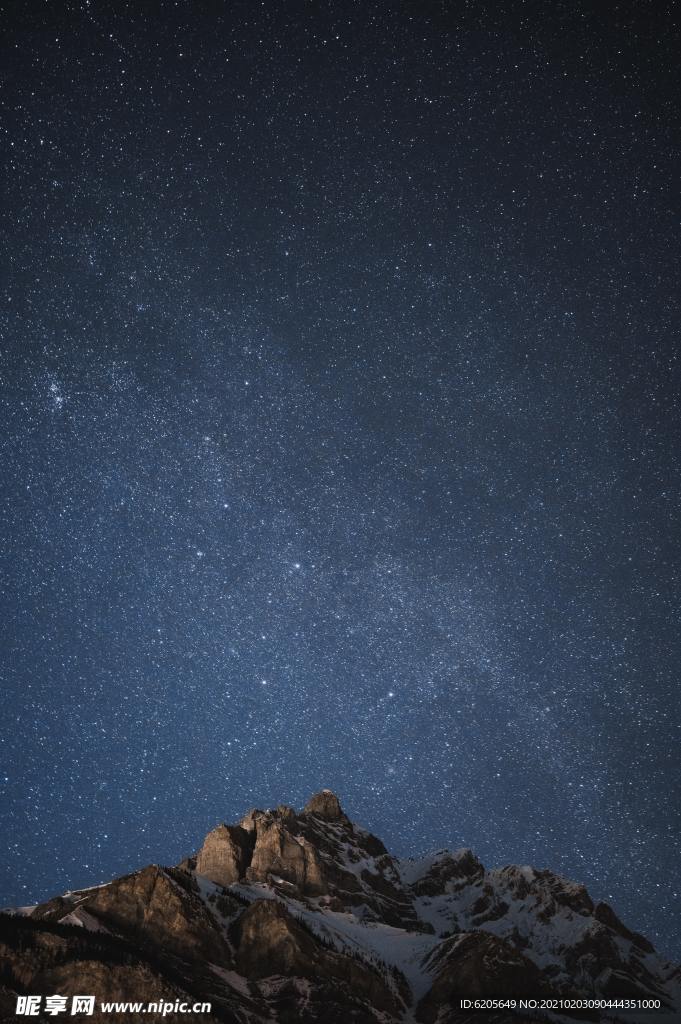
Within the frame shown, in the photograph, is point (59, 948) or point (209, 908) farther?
point (209, 908)

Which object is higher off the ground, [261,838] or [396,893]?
[261,838]

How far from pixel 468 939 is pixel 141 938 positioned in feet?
224

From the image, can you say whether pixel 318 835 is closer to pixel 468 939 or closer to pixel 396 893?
pixel 396 893

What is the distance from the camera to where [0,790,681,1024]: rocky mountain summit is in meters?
82.0

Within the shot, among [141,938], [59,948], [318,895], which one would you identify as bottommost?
[318,895]

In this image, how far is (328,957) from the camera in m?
112

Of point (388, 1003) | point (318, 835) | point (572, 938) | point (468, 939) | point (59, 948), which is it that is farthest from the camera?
point (318, 835)

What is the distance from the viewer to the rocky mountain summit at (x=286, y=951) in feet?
269

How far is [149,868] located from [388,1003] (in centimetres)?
4591

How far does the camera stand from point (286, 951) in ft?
353

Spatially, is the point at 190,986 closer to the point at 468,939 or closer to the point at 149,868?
the point at 149,868

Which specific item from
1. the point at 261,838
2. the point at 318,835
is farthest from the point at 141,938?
the point at 318,835

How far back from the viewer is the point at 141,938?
10212 centimetres

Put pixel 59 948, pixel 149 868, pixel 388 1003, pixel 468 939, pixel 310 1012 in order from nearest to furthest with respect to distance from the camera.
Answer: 1. pixel 59 948
2. pixel 310 1012
3. pixel 388 1003
4. pixel 149 868
5. pixel 468 939
